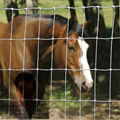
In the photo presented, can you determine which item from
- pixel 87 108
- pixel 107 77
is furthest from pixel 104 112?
pixel 107 77

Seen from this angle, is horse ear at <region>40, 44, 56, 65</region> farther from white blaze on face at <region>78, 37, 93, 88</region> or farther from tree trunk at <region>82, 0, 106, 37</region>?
tree trunk at <region>82, 0, 106, 37</region>

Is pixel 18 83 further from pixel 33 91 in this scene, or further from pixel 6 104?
pixel 6 104

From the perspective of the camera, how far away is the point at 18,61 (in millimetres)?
5152

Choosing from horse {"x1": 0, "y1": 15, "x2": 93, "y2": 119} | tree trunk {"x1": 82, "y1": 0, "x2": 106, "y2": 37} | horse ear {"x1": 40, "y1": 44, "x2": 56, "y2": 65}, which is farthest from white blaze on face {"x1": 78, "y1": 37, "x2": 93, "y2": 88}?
tree trunk {"x1": 82, "y1": 0, "x2": 106, "y2": 37}

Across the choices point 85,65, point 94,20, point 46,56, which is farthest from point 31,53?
point 94,20

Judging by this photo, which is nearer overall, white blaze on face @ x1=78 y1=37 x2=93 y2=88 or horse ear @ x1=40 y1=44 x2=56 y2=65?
white blaze on face @ x1=78 y1=37 x2=93 y2=88

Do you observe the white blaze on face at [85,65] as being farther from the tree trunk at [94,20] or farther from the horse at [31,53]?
Result: the tree trunk at [94,20]

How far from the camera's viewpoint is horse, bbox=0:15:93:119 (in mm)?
4941

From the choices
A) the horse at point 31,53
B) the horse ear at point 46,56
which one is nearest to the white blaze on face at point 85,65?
the horse at point 31,53

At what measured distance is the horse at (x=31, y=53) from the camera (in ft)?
16.2

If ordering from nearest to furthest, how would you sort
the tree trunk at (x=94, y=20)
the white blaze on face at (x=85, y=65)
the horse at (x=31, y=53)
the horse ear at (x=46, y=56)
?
1. the white blaze on face at (x=85, y=65)
2. the horse at (x=31, y=53)
3. the horse ear at (x=46, y=56)
4. the tree trunk at (x=94, y=20)

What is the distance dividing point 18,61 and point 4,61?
22 centimetres

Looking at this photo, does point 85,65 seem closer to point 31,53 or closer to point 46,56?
point 46,56

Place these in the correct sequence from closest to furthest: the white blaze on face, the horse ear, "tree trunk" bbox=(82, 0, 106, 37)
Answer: the white blaze on face
the horse ear
"tree trunk" bbox=(82, 0, 106, 37)
